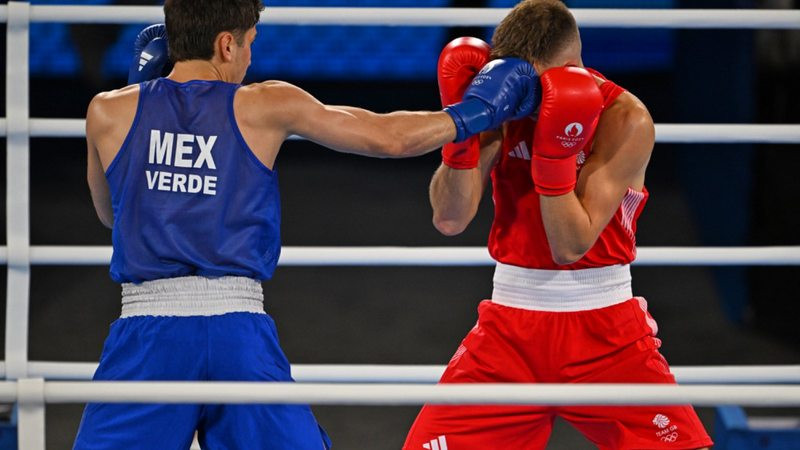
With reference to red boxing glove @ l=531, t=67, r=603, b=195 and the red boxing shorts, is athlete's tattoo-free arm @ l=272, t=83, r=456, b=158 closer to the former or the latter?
red boxing glove @ l=531, t=67, r=603, b=195

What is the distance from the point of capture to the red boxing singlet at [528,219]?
7.79 ft

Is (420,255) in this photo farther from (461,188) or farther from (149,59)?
(149,59)

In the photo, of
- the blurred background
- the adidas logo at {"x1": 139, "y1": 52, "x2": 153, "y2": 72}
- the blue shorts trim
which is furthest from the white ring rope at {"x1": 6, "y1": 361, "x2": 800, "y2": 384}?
the blurred background

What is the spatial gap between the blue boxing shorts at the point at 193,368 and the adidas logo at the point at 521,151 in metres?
0.67

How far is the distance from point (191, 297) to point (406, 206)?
5.11 m

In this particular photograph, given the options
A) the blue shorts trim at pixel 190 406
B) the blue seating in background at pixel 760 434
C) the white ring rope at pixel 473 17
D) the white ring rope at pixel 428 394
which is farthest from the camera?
the blue seating in background at pixel 760 434

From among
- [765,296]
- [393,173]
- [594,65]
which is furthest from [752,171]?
[393,173]

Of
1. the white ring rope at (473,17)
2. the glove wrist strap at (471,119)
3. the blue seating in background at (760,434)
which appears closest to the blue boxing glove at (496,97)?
the glove wrist strap at (471,119)

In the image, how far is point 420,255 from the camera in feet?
8.57

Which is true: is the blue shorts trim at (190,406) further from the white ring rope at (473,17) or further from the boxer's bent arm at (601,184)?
the white ring rope at (473,17)

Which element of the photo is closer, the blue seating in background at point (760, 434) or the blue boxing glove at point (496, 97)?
the blue boxing glove at point (496, 97)

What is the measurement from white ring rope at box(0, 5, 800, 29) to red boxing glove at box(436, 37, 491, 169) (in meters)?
0.22

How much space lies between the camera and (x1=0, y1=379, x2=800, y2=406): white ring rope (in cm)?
172

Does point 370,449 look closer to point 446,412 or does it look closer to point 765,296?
point 446,412
